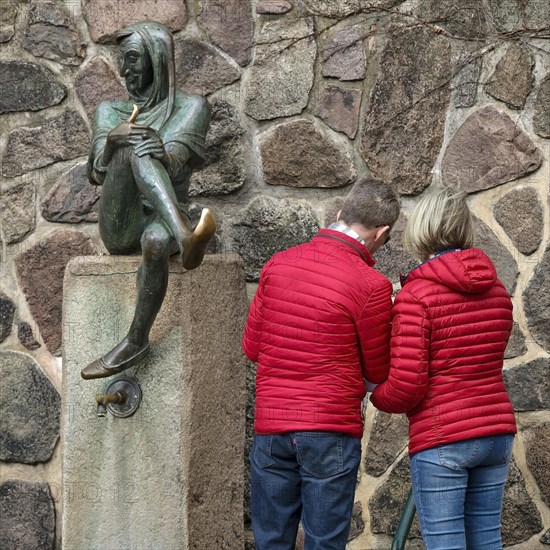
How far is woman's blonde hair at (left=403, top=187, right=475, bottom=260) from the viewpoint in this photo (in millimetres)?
2734

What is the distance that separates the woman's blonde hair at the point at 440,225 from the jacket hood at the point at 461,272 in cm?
6

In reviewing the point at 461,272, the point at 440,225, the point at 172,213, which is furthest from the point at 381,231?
the point at 172,213

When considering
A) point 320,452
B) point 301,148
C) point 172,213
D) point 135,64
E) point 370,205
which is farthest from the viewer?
point 301,148

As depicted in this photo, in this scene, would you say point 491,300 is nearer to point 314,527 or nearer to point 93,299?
point 314,527

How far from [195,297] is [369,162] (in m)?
0.89

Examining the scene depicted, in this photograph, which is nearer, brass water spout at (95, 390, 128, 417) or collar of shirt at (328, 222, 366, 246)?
collar of shirt at (328, 222, 366, 246)

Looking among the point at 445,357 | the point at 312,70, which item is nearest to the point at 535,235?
the point at 312,70

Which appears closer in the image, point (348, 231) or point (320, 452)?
point (320, 452)

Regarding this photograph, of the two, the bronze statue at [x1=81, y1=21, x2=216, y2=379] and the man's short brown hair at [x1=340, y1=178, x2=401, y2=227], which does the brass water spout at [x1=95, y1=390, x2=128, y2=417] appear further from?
the man's short brown hair at [x1=340, y1=178, x2=401, y2=227]

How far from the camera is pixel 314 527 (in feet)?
9.09

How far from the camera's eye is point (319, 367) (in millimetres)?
2713

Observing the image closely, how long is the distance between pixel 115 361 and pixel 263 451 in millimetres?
589

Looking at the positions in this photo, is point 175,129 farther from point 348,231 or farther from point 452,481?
point 452,481

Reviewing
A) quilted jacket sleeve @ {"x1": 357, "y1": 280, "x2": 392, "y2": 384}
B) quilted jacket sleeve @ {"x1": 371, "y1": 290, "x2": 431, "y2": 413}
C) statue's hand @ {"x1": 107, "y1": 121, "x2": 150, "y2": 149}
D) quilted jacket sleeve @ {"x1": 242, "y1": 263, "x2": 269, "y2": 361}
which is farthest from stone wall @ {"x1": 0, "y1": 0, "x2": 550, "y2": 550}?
quilted jacket sleeve @ {"x1": 371, "y1": 290, "x2": 431, "y2": 413}
